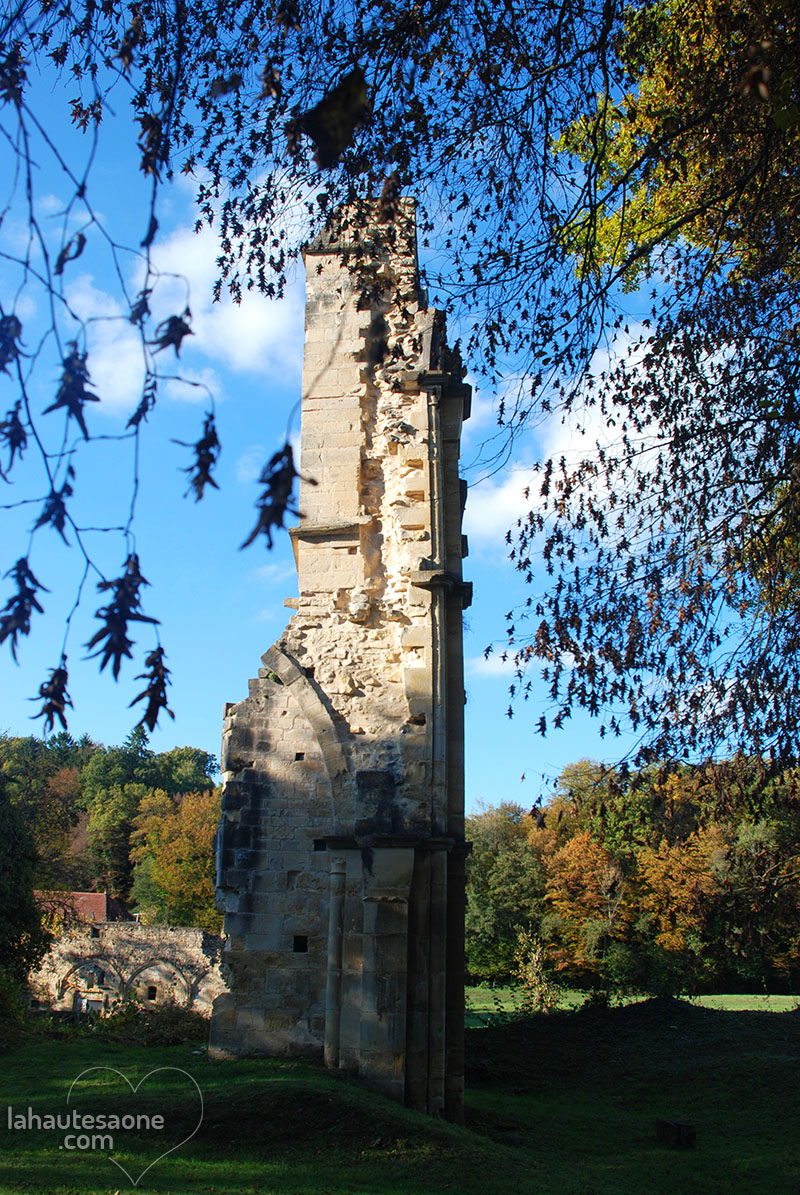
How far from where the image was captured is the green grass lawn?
530 cm

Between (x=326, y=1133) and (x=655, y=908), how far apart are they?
20487mm

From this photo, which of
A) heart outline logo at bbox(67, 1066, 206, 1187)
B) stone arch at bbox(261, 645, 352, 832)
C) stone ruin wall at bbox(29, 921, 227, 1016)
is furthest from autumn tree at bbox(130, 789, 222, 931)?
heart outline logo at bbox(67, 1066, 206, 1187)

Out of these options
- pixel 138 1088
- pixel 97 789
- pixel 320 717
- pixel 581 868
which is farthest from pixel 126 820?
pixel 138 1088

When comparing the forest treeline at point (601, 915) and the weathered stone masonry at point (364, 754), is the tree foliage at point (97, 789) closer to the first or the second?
the forest treeline at point (601, 915)

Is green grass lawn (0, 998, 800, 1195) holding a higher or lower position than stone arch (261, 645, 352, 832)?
lower

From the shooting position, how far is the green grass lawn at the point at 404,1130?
5.30m

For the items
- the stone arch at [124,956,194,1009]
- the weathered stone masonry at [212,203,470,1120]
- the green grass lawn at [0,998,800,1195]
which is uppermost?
the weathered stone masonry at [212,203,470,1120]

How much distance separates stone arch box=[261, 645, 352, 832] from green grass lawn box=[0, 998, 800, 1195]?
2.23 meters

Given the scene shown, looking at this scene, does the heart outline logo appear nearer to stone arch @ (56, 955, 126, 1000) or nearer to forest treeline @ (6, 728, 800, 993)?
forest treeline @ (6, 728, 800, 993)

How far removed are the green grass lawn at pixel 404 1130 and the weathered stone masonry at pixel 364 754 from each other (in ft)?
1.76

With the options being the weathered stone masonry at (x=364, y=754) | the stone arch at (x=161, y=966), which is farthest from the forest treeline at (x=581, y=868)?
the stone arch at (x=161, y=966)

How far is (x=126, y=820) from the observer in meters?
47.6

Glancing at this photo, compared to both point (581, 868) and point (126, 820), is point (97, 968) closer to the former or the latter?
point (581, 868)

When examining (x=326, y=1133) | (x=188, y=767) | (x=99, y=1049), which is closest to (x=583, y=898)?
(x=99, y=1049)
